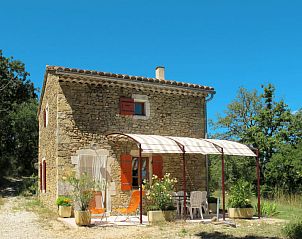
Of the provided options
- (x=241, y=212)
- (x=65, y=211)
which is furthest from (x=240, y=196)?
(x=65, y=211)

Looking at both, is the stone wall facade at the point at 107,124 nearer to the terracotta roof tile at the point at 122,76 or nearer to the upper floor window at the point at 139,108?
the upper floor window at the point at 139,108

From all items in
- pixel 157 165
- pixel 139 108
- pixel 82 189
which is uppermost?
pixel 139 108

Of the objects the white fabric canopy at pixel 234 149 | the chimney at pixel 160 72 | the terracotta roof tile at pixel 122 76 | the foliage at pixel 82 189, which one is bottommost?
the foliage at pixel 82 189

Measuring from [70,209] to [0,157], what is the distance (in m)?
16.9

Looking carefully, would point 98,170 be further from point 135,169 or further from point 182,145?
point 182,145

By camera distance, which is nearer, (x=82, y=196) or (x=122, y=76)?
(x=82, y=196)

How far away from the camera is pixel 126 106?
14023mm

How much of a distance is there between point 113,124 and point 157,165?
7.66 feet

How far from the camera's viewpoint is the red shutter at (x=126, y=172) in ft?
44.1

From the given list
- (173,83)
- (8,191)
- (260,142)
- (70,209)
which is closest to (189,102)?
(173,83)

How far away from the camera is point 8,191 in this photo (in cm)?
2377

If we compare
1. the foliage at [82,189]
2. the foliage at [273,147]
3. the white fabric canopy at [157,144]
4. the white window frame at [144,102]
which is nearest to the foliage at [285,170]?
the foliage at [273,147]

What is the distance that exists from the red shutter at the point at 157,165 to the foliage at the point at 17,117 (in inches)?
527

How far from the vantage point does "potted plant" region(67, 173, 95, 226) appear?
34.8ft
